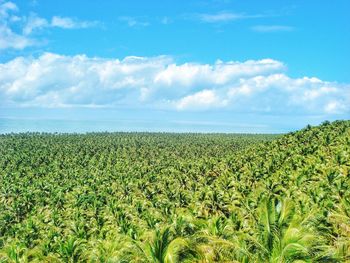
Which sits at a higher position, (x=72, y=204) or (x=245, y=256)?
(x=245, y=256)

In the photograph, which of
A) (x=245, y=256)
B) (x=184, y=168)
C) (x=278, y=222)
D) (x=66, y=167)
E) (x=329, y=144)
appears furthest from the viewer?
(x=66, y=167)

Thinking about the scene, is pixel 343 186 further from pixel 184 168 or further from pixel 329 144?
pixel 184 168

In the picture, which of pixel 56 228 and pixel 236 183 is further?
pixel 236 183

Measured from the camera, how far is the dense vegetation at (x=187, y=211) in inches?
697

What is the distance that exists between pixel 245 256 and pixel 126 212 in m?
41.3

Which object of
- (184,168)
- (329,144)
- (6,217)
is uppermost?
(329,144)

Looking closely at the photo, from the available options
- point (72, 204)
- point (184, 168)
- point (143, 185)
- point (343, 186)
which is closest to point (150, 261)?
point (343, 186)

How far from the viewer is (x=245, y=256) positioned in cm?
1666

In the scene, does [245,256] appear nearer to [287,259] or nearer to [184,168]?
[287,259]

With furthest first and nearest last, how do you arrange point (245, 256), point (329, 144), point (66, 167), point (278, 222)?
point (66, 167) → point (329, 144) → point (278, 222) → point (245, 256)

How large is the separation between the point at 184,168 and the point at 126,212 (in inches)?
1450

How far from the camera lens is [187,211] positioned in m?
48.4

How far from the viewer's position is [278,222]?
18328mm

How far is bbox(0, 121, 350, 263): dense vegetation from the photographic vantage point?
1770 cm
